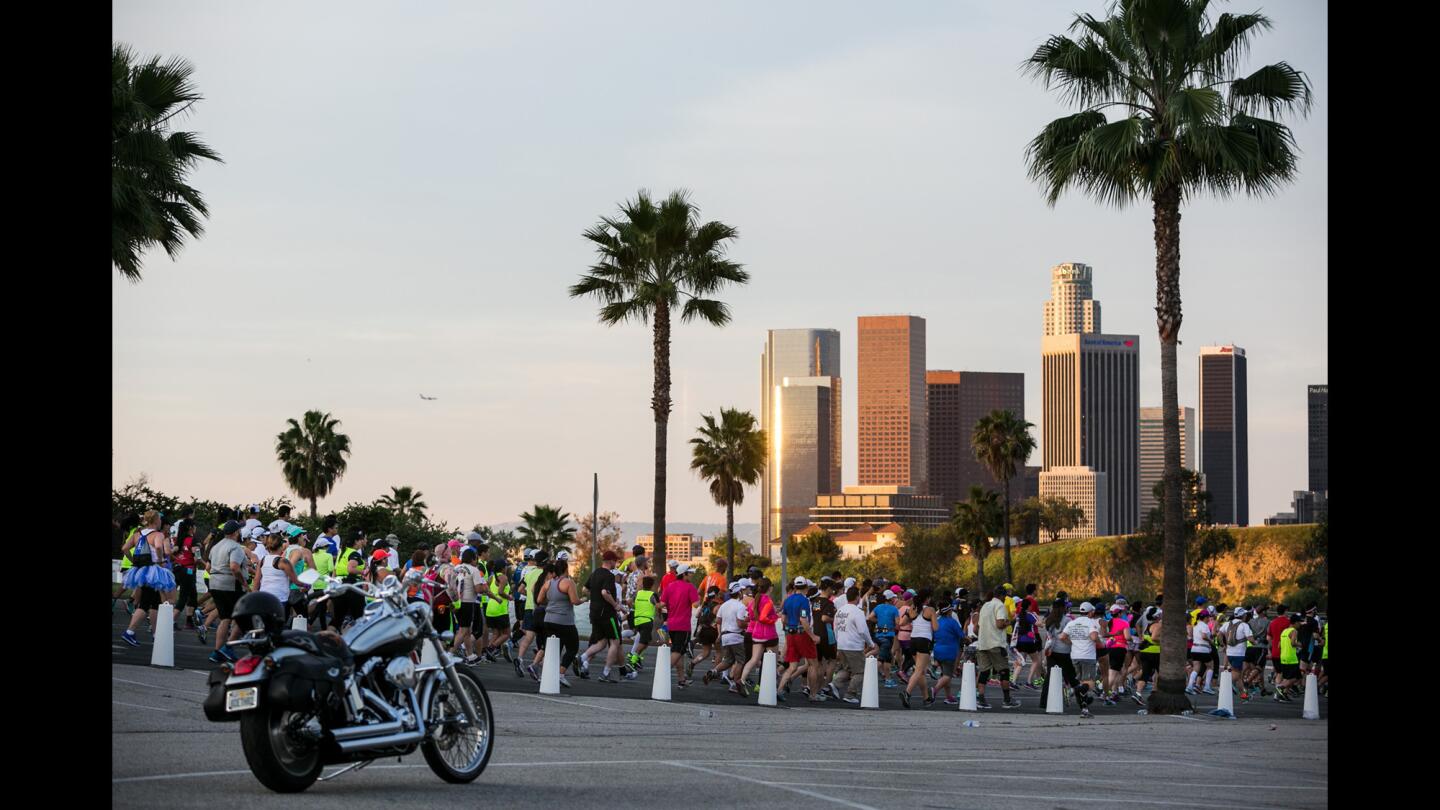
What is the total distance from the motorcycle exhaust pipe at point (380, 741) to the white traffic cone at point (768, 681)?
12366 mm

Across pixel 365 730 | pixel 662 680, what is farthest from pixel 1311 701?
pixel 365 730

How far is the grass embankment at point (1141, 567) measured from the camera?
123 meters

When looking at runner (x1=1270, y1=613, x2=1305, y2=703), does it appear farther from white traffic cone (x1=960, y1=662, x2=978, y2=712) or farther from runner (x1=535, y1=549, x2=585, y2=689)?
runner (x1=535, y1=549, x2=585, y2=689)

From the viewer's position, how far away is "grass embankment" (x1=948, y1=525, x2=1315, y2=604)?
12275cm

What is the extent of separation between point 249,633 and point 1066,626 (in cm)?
1666

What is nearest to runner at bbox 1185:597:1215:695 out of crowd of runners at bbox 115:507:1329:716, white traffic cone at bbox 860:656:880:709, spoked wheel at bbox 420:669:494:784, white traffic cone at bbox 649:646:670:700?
crowd of runners at bbox 115:507:1329:716

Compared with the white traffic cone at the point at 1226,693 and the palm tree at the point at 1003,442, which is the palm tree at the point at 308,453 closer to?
the palm tree at the point at 1003,442

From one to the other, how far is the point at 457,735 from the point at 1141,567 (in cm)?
11855

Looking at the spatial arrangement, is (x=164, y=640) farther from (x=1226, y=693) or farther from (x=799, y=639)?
(x=1226, y=693)

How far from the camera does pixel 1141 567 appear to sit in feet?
408

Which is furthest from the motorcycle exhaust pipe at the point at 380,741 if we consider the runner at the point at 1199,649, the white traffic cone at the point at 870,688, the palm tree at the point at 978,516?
the palm tree at the point at 978,516

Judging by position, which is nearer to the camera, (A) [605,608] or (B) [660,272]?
(A) [605,608]

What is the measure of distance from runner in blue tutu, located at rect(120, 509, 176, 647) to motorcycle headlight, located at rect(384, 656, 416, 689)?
1233 centimetres
